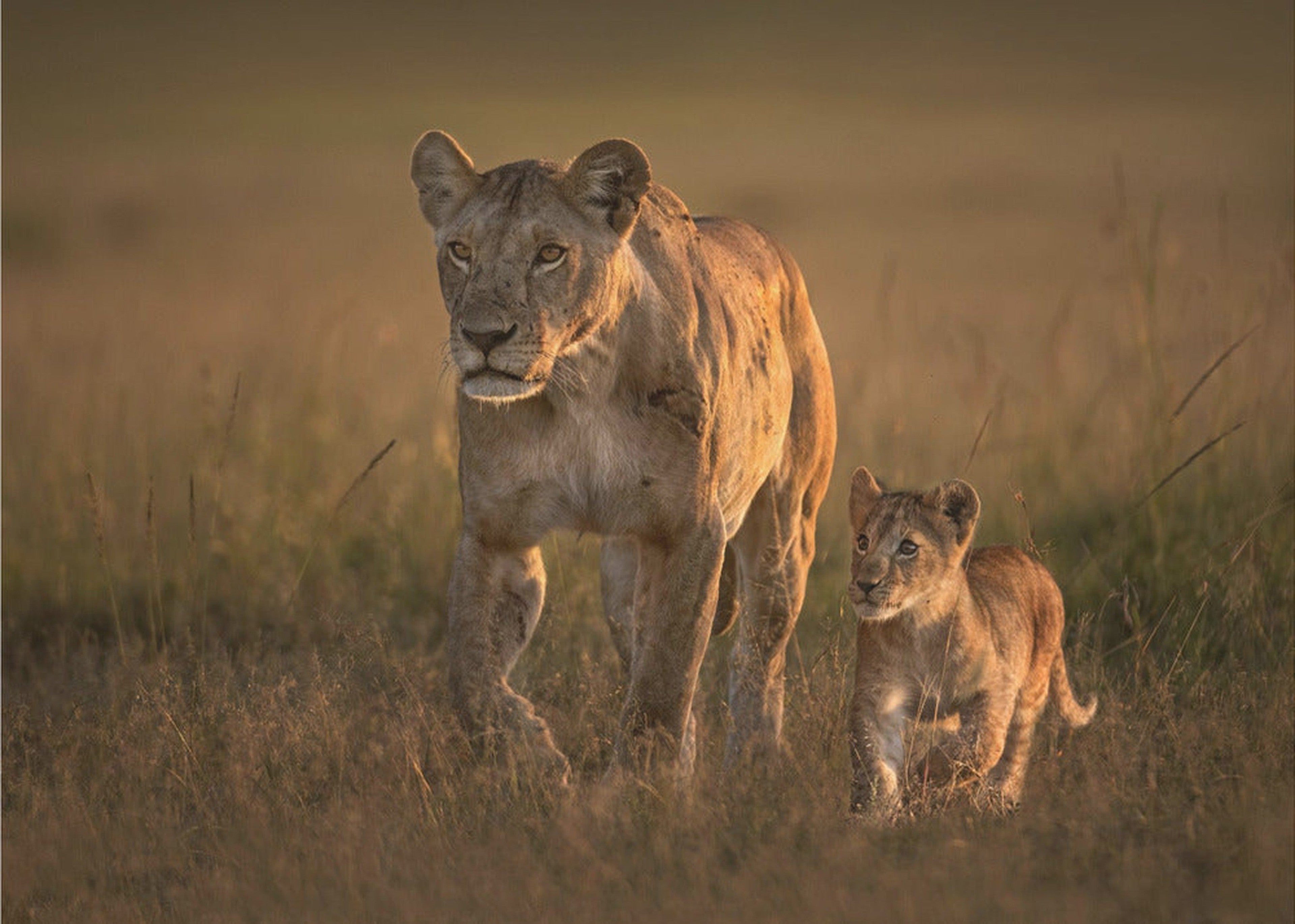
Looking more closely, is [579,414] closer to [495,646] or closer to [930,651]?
[495,646]

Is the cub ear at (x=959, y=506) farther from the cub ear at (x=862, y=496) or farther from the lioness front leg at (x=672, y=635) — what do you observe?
the lioness front leg at (x=672, y=635)

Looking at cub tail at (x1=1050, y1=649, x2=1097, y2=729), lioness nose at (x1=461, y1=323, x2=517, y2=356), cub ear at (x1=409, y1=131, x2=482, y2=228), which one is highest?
cub ear at (x1=409, y1=131, x2=482, y2=228)

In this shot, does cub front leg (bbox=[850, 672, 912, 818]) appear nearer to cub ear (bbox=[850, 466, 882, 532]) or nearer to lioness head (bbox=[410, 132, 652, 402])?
cub ear (bbox=[850, 466, 882, 532])

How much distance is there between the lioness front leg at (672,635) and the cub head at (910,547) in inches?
20.6

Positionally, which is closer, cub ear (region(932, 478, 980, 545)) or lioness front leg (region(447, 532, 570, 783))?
cub ear (region(932, 478, 980, 545))

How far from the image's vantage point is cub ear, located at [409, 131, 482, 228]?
5.73 m

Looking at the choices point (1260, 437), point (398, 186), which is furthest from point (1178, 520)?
point (398, 186)

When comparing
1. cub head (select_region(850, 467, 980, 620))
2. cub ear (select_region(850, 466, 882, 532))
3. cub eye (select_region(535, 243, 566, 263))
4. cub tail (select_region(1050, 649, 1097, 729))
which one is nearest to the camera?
cub head (select_region(850, 467, 980, 620))

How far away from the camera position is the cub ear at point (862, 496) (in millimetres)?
5570

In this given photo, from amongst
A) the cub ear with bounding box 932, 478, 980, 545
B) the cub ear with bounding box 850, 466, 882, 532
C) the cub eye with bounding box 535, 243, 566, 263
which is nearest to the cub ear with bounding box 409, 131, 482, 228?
the cub eye with bounding box 535, 243, 566, 263

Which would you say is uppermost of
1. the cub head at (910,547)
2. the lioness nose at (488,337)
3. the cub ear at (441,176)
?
the cub ear at (441,176)

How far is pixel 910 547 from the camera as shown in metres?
5.33

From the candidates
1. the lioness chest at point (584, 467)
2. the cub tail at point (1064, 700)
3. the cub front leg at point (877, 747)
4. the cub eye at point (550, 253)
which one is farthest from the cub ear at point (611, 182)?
the cub tail at point (1064, 700)

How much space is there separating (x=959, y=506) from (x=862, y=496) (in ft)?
1.03
